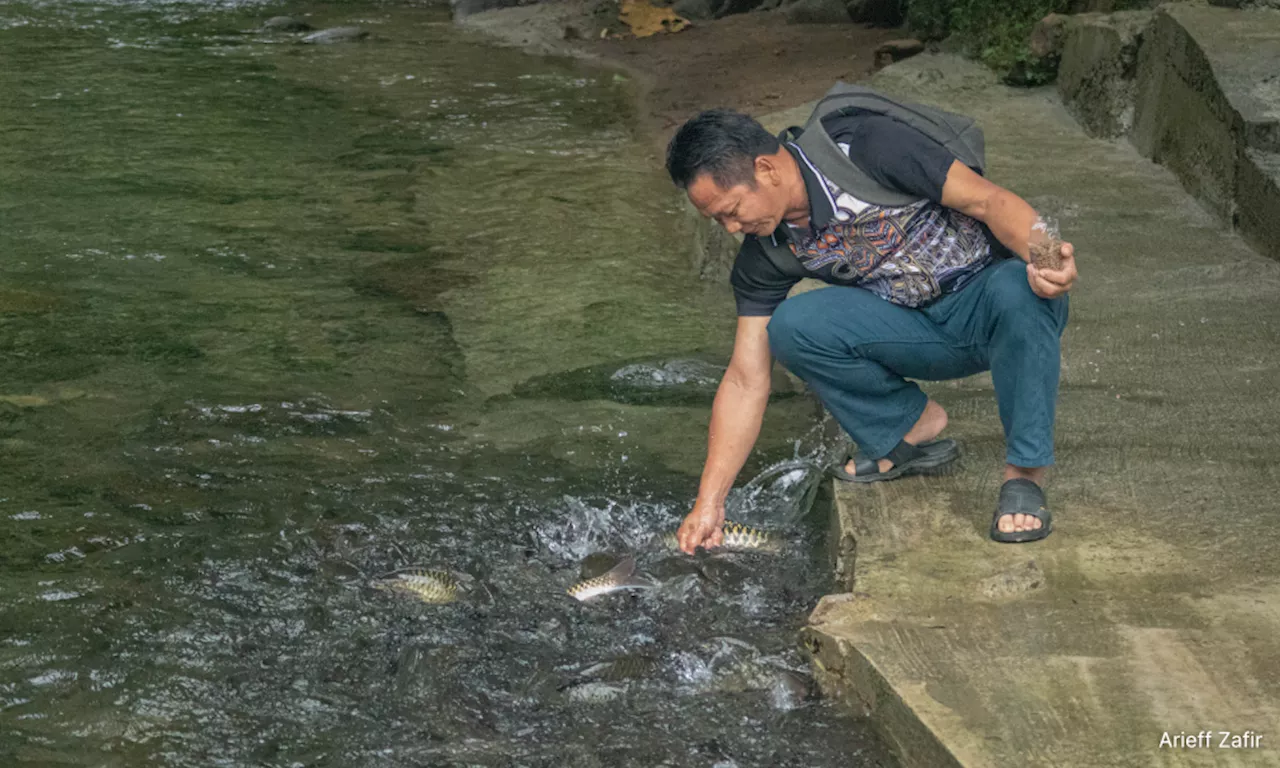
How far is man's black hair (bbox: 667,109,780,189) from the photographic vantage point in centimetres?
362

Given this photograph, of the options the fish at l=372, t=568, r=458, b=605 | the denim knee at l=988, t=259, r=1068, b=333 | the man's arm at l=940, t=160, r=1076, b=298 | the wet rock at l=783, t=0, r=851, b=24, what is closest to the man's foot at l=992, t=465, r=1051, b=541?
the denim knee at l=988, t=259, r=1068, b=333

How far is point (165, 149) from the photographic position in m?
10.1

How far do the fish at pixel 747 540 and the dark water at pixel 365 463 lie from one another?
0.06 m

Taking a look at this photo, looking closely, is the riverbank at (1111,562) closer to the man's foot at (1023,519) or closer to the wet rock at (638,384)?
the man's foot at (1023,519)

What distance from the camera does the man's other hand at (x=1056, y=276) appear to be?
3564mm

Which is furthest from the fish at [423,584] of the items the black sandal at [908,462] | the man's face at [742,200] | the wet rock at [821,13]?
the wet rock at [821,13]

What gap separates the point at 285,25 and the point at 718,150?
43.0ft

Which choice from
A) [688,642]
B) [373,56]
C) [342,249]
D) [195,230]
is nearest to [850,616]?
[688,642]

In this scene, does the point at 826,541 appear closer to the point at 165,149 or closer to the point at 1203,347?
the point at 1203,347

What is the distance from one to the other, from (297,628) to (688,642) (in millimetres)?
1085

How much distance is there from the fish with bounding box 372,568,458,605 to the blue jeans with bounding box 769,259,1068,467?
1154 mm

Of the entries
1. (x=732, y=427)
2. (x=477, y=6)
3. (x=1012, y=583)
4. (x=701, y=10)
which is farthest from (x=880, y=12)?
(x=1012, y=583)

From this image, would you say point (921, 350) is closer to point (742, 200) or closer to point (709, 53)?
point (742, 200)

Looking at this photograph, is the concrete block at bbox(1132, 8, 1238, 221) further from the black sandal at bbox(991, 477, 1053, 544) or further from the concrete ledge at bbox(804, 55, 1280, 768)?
the black sandal at bbox(991, 477, 1053, 544)
